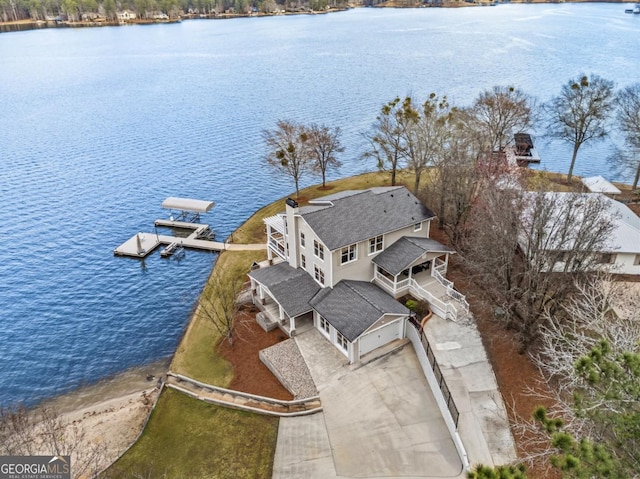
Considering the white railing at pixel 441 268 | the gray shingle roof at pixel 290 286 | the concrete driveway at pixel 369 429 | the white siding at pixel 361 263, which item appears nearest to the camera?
the concrete driveway at pixel 369 429

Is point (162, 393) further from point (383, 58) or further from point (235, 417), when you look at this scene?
point (383, 58)

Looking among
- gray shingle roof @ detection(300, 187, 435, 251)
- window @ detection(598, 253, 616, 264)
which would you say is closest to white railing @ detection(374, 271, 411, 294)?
gray shingle roof @ detection(300, 187, 435, 251)

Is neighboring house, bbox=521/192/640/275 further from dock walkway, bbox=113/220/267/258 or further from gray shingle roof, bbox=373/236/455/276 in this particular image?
dock walkway, bbox=113/220/267/258

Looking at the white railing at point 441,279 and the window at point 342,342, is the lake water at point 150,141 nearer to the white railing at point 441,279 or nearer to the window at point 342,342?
the window at point 342,342

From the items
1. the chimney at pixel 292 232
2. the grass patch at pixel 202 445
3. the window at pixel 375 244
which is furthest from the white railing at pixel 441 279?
the grass patch at pixel 202 445

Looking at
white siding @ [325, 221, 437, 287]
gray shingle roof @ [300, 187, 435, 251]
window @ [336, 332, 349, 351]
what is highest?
gray shingle roof @ [300, 187, 435, 251]
